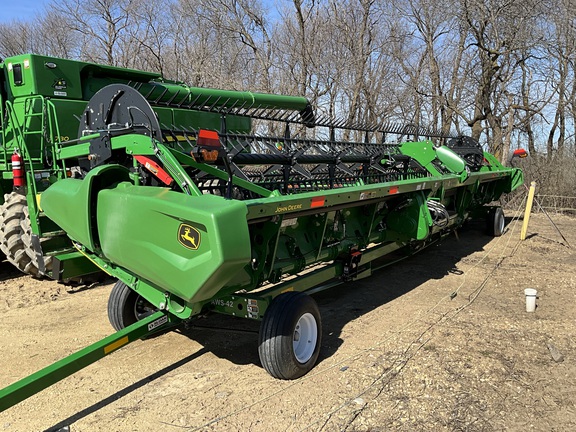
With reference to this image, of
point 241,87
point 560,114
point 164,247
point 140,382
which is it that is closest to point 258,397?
point 140,382

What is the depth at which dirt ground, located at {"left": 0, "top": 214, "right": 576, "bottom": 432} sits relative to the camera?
303 centimetres

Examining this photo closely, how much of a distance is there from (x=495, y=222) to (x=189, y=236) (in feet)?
25.8

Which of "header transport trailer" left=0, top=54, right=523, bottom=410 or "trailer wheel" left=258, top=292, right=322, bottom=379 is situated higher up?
"header transport trailer" left=0, top=54, right=523, bottom=410

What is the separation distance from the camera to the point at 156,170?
328cm

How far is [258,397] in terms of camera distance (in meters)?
3.26

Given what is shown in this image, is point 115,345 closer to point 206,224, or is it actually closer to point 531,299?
point 206,224

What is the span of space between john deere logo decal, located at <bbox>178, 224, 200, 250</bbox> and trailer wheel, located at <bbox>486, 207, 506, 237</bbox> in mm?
7858

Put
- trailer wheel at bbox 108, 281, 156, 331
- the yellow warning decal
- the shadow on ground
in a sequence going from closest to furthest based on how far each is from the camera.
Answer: the yellow warning decal < the shadow on ground < trailer wheel at bbox 108, 281, 156, 331

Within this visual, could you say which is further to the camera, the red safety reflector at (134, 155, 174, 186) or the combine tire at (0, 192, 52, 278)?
the combine tire at (0, 192, 52, 278)

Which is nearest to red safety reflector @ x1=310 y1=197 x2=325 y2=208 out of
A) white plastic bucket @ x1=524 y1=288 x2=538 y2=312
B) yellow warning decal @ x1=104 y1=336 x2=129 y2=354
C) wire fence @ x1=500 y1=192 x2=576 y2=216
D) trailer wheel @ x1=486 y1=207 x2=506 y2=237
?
yellow warning decal @ x1=104 y1=336 x2=129 y2=354

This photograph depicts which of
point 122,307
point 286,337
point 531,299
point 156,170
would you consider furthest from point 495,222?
point 156,170

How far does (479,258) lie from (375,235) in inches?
123

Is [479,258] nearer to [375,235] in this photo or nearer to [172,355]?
[375,235]

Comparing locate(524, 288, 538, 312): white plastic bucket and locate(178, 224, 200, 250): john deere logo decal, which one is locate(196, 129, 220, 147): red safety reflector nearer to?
locate(178, 224, 200, 250): john deere logo decal
